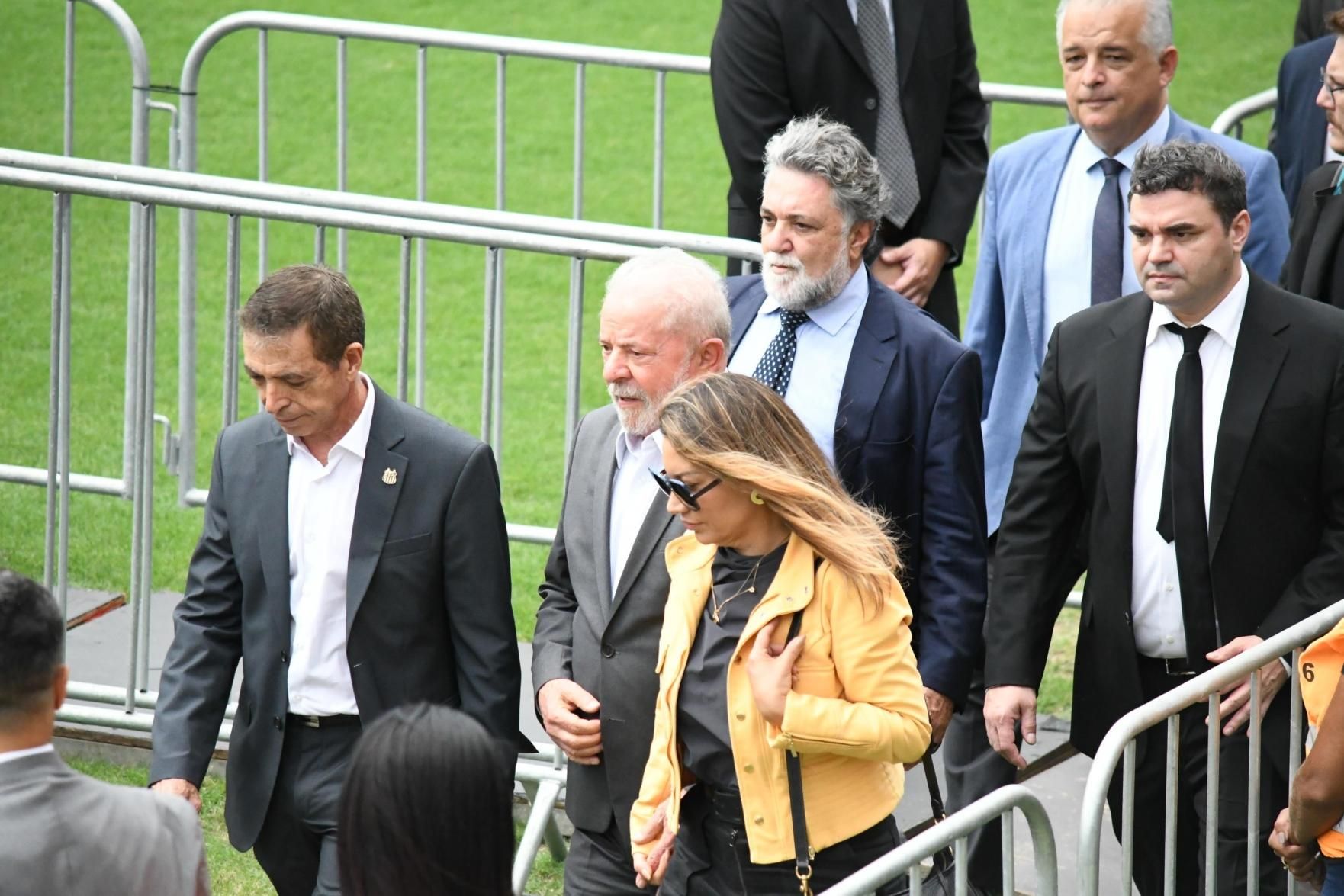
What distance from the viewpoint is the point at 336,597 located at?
15.3ft

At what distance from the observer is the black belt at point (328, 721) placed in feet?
15.4

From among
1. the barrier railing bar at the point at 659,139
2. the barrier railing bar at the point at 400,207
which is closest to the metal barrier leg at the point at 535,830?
the barrier railing bar at the point at 400,207

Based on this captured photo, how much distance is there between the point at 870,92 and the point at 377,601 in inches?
103

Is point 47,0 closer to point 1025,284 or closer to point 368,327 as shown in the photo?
point 368,327

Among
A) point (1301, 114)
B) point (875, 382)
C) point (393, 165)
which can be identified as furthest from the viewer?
point (393, 165)

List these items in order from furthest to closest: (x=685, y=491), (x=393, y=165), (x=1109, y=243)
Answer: (x=393, y=165), (x=1109, y=243), (x=685, y=491)

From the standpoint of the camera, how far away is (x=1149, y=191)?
4.64 m

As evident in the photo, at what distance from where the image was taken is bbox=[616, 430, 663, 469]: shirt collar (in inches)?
182

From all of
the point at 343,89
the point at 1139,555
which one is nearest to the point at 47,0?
the point at 343,89

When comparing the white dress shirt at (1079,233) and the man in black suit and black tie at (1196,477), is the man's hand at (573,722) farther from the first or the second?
the white dress shirt at (1079,233)

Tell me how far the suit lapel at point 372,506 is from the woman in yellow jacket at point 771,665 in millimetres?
832

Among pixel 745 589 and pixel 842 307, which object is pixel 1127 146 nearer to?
pixel 842 307

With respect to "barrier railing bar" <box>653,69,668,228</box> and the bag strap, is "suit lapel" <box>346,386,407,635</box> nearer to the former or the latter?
the bag strap

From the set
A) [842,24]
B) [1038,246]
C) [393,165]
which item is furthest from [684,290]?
[393,165]
